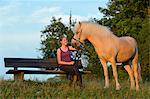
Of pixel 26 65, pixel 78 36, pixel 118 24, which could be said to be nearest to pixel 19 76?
pixel 26 65

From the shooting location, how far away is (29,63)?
1628 cm

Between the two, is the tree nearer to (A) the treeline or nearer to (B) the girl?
(A) the treeline

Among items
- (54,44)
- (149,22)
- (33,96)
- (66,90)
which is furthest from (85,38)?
(54,44)

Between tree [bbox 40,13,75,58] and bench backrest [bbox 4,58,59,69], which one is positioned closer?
bench backrest [bbox 4,58,59,69]

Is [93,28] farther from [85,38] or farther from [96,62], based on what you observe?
[96,62]

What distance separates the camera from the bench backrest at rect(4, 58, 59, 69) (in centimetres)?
1579

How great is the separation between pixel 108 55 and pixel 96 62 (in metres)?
22.8

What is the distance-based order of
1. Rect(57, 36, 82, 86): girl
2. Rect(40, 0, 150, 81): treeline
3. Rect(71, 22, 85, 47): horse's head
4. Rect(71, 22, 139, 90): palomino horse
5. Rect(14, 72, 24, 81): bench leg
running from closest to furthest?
1. Rect(57, 36, 82, 86): girl
2. Rect(71, 22, 139, 90): palomino horse
3. Rect(71, 22, 85, 47): horse's head
4. Rect(14, 72, 24, 81): bench leg
5. Rect(40, 0, 150, 81): treeline

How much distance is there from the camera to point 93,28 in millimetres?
13945

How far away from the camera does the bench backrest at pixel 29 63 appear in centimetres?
1579

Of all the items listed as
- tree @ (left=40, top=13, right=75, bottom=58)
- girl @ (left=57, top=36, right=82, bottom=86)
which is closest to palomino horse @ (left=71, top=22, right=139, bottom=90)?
girl @ (left=57, top=36, right=82, bottom=86)

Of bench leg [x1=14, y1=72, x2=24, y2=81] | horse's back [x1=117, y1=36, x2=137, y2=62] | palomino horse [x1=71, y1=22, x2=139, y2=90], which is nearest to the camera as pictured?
palomino horse [x1=71, y1=22, x2=139, y2=90]

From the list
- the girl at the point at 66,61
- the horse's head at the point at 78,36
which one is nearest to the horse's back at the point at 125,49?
the horse's head at the point at 78,36

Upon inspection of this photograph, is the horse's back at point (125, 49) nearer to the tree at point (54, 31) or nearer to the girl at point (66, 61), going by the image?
the girl at point (66, 61)
